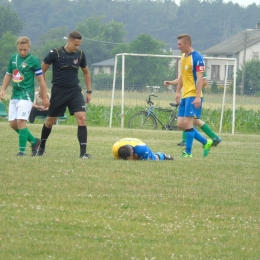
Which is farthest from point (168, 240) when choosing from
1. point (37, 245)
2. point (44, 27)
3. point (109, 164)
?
point (44, 27)

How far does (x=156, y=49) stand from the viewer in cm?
9288

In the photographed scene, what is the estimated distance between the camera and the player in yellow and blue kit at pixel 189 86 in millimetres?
12398

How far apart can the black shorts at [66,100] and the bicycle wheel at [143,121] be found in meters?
14.3

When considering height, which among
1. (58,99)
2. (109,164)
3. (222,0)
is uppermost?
(222,0)

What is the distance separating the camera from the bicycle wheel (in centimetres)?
2617

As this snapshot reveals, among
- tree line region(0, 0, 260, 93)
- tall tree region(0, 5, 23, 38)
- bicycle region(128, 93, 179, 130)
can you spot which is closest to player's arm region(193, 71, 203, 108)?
bicycle region(128, 93, 179, 130)

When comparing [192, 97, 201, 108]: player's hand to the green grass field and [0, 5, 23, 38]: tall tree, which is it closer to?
the green grass field

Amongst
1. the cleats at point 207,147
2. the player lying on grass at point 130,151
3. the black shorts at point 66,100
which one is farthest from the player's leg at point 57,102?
the cleats at point 207,147

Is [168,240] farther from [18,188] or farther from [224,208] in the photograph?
[18,188]

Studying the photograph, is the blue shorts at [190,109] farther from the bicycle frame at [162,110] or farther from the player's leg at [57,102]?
the bicycle frame at [162,110]

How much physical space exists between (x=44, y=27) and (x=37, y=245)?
140 metres

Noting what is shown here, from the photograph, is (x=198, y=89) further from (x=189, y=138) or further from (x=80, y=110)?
(x=80, y=110)

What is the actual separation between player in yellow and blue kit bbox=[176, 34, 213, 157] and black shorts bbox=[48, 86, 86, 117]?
1.75 metres

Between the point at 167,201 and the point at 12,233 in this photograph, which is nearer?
the point at 12,233
